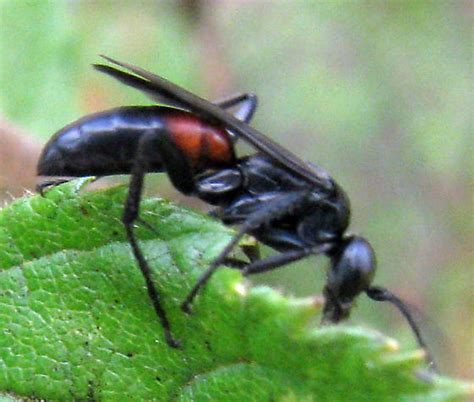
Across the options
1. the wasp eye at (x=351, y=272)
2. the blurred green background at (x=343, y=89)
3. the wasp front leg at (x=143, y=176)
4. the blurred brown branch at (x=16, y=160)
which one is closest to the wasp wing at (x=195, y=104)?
the wasp front leg at (x=143, y=176)

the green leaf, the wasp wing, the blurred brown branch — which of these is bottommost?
the blurred brown branch

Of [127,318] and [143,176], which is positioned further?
[143,176]

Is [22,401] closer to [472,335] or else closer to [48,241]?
[48,241]

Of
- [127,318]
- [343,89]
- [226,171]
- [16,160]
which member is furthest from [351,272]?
[343,89]

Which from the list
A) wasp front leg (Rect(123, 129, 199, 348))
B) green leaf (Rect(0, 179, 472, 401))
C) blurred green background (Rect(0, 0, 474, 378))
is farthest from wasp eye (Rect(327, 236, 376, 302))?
blurred green background (Rect(0, 0, 474, 378))

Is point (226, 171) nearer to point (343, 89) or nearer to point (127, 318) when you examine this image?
point (127, 318)

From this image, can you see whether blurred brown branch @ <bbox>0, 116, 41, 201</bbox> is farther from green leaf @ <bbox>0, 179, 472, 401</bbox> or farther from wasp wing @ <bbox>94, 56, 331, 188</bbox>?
green leaf @ <bbox>0, 179, 472, 401</bbox>
